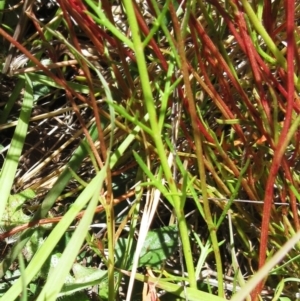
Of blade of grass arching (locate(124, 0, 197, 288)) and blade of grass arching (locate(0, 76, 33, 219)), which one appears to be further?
blade of grass arching (locate(0, 76, 33, 219))

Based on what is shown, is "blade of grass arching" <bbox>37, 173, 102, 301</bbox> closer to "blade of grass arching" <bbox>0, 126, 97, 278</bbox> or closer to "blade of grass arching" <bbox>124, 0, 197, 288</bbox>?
"blade of grass arching" <bbox>124, 0, 197, 288</bbox>

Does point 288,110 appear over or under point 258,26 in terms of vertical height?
under

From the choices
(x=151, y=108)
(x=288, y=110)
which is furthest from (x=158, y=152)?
(x=288, y=110)

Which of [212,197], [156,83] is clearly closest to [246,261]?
[212,197]

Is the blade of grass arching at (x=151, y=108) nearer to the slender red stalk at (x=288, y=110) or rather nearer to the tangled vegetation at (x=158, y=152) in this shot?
the tangled vegetation at (x=158, y=152)

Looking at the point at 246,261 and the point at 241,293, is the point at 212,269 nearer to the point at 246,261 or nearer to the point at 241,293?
the point at 246,261

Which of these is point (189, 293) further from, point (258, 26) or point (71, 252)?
point (258, 26)

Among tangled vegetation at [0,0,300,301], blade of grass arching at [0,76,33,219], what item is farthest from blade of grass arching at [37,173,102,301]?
blade of grass arching at [0,76,33,219]
